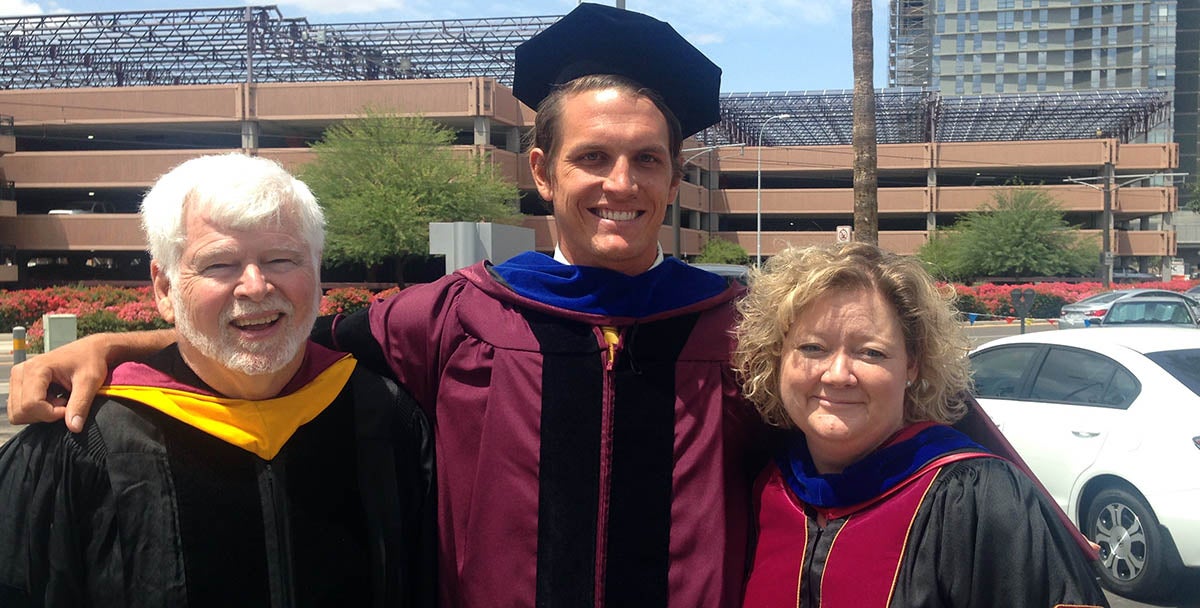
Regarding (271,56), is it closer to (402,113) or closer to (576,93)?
(402,113)

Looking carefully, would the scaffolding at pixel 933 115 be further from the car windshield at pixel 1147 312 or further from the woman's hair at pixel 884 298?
the woman's hair at pixel 884 298

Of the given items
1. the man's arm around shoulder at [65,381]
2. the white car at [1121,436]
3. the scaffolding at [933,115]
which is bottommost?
the white car at [1121,436]

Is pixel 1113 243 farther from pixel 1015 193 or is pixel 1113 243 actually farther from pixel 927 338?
pixel 927 338

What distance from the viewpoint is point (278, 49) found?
43.2 m

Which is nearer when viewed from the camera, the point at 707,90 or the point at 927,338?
the point at 927,338

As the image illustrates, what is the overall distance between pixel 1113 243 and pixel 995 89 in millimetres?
65747

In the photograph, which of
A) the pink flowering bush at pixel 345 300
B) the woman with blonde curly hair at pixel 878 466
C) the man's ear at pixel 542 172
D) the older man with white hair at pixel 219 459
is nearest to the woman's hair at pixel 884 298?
the woman with blonde curly hair at pixel 878 466

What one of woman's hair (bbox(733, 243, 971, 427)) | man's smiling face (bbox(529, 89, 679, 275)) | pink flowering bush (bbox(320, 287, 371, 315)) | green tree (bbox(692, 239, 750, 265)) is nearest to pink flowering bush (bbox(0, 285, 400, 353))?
pink flowering bush (bbox(320, 287, 371, 315))

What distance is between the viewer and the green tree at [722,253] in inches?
1832

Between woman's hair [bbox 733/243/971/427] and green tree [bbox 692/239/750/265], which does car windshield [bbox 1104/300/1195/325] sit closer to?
woman's hair [bbox 733/243/971/427]

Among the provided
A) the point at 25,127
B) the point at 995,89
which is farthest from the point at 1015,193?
the point at 995,89

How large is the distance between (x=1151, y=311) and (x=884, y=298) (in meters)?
14.6

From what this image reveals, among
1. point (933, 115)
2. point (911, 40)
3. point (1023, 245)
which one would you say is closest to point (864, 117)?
point (1023, 245)

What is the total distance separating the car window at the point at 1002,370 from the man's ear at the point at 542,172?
5108mm
